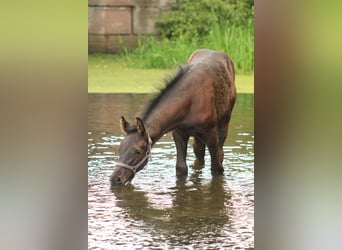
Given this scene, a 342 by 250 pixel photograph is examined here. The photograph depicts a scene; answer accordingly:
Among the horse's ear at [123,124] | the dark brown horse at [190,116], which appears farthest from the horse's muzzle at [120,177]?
the horse's ear at [123,124]

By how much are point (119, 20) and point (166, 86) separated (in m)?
0.32

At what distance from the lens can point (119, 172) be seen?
3.07m

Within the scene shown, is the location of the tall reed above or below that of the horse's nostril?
above

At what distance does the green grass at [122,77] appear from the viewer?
3043 millimetres

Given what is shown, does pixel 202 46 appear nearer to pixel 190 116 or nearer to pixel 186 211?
pixel 190 116

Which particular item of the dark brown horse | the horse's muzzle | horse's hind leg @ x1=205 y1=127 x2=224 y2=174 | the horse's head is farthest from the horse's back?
the horse's muzzle

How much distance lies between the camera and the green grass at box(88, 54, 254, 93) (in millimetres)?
3043

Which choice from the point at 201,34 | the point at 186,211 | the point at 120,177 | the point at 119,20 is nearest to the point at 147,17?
the point at 119,20

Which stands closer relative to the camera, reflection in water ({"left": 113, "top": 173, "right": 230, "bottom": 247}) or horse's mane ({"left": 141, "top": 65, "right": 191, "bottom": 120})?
reflection in water ({"left": 113, "top": 173, "right": 230, "bottom": 247})

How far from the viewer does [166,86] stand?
3.12 metres

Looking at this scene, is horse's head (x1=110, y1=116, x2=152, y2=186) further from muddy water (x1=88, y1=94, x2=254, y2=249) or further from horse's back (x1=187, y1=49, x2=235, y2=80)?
horse's back (x1=187, y1=49, x2=235, y2=80)

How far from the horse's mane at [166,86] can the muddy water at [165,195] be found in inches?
1.1
